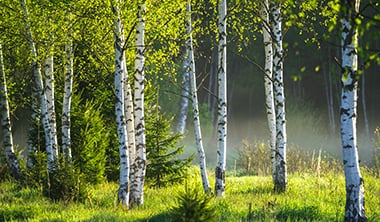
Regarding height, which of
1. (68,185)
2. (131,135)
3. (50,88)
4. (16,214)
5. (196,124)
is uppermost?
(50,88)

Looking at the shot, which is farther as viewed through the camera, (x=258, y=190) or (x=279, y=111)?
(x=258, y=190)

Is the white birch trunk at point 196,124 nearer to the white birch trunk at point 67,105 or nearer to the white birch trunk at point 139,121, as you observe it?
the white birch trunk at point 139,121

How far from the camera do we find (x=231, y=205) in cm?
1057

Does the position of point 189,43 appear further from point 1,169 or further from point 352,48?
point 1,169

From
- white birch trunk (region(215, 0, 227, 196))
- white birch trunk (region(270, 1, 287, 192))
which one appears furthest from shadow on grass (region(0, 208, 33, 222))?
white birch trunk (region(270, 1, 287, 192))

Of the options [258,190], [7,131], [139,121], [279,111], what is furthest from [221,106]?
[7,131]

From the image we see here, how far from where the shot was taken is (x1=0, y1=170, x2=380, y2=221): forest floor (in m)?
9.72

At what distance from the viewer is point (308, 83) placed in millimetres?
46594

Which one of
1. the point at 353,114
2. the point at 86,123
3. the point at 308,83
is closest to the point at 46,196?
the point at 86,123

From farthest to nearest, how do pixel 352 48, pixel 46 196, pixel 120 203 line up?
pixel 46 196
pixel 120 203
pixel 352 48

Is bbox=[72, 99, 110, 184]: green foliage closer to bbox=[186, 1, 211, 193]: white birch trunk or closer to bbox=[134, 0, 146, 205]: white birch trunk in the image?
bbox=[186, 1, 211, 193]: white birch trunk

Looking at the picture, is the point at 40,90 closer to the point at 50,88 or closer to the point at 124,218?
the point at 50,88

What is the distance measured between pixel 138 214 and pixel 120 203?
1.13 metres

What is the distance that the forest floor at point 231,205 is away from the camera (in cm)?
972
